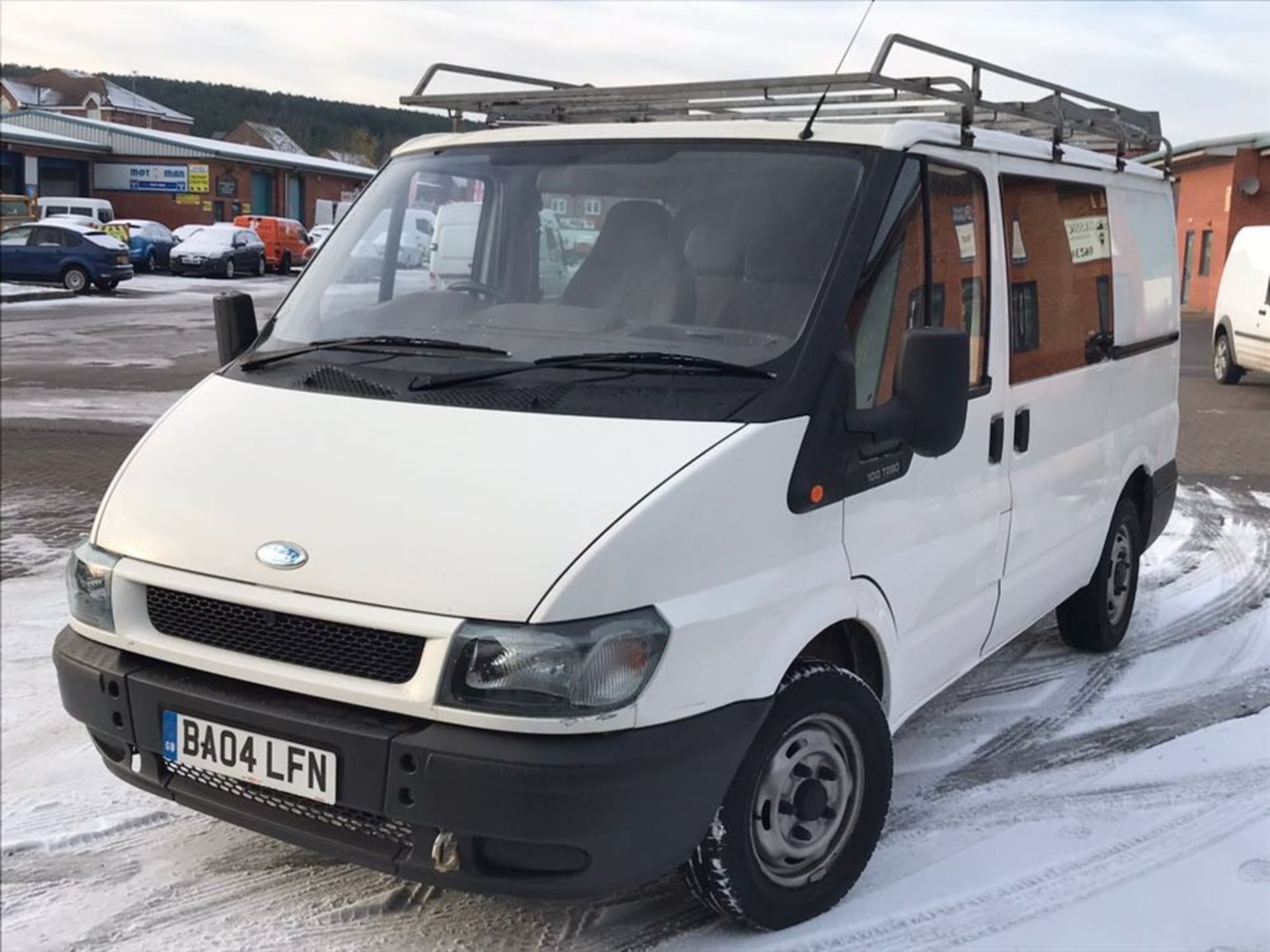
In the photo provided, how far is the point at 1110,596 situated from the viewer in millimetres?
5797

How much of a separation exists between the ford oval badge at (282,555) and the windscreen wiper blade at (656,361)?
85 cm

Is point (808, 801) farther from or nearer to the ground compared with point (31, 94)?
nearer to the ground

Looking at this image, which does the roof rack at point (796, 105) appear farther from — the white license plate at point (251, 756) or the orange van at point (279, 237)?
the orange van at point (279, 237)

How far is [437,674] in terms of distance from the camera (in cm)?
278

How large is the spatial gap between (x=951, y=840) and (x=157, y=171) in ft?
105

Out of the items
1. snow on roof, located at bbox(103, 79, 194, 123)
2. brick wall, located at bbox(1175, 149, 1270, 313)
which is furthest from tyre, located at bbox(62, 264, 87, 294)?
brick wall, located at bbox(1175, 149, 1270, 313)

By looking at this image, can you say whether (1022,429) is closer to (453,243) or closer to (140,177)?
(453,243)

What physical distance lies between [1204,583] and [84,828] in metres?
5.81

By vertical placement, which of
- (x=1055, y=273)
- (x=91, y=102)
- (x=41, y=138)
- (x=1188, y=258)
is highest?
(x=91, y=102)

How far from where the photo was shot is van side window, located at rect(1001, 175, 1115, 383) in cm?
439

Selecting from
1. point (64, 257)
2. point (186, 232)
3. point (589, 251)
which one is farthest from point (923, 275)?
point (186, 232)

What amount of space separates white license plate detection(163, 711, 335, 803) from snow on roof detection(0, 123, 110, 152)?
98.3 feet

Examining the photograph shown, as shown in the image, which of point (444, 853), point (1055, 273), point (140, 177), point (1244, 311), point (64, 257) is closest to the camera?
point (444, 853)

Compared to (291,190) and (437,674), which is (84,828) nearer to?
(437,674)
